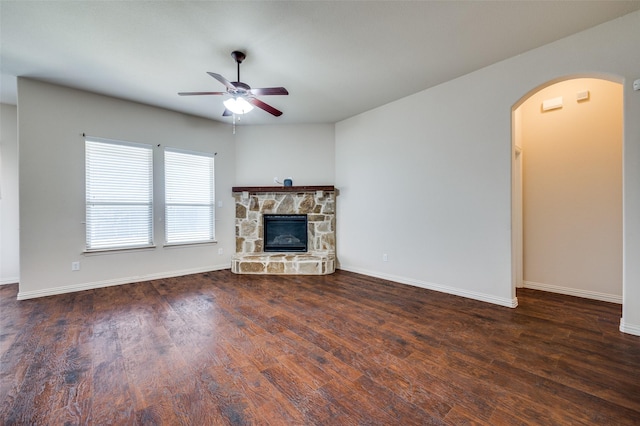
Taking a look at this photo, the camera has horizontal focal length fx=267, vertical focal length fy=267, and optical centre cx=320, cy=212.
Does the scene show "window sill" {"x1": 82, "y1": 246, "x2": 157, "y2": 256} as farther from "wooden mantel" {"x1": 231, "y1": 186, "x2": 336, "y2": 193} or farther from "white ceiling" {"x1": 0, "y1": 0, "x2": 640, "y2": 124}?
"white ceiling" {"x1": 0, "y1": 0, "x2": 640, "y2": 124}

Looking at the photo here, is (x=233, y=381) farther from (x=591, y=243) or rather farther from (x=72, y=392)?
(x=591, y=243)

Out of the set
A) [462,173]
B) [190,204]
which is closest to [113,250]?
[190,204]

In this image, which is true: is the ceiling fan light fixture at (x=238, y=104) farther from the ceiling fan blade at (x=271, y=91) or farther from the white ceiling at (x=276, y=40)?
the white ceiling at (x=276, y=40)

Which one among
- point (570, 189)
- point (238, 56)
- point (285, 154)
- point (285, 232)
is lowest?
point (285, 232)

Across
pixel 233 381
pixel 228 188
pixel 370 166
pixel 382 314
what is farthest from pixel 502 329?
pixel 228 188

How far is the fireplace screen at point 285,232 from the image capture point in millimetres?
5031

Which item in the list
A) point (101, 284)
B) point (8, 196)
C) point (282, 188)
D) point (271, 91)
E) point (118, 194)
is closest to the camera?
point (271, 91)

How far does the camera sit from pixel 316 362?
6.31ft

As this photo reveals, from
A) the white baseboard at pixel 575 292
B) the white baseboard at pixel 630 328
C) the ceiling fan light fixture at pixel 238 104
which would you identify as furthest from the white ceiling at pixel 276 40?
the white baseboard at pixel 575 292

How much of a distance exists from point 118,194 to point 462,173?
4.80 metres

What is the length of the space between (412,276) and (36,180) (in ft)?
16.9

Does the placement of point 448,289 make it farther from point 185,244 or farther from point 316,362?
point 185,244

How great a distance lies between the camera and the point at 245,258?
462 centimetres

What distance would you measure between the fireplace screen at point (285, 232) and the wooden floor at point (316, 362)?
72.5 inches
